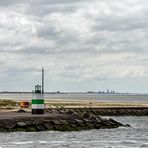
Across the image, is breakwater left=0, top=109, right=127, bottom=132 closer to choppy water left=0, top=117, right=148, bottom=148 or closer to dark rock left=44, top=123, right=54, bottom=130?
dark rock left=44, top=123, right=54, bottom=130

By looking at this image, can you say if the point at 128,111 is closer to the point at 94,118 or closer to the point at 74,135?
the point at 94,118

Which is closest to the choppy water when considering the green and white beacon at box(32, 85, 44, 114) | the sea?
the sea

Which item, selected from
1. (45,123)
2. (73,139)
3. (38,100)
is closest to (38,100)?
(38,100)

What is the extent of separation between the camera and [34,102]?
57.4 meters

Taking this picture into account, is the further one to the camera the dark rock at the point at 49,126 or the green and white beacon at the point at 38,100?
the green and white beacon at the point at 38,100

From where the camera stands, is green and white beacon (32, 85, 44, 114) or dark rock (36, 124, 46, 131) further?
green and white beacon (32, 85, 44, 114)

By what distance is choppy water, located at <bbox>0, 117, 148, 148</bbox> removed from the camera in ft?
138

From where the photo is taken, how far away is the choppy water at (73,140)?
42.2 metres

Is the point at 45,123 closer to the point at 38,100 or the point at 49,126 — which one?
the point at 49,126

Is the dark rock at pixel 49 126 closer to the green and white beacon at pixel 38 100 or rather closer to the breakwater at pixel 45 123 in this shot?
the breakwater at pixel 45 123

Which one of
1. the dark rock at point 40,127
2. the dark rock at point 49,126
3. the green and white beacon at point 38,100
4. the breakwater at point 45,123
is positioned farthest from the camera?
the green and white beacon at point 38,100

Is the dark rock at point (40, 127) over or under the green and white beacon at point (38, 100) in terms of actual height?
under

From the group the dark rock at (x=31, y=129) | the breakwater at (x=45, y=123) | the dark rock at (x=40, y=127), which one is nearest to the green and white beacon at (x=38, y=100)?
the breakwater at (x=45, y=123)

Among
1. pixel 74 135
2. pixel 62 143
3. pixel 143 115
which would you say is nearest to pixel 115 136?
pixel 74 135
